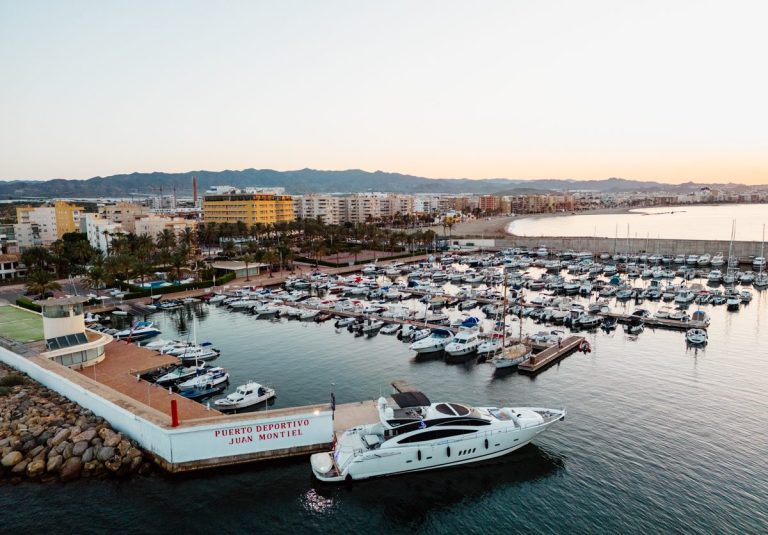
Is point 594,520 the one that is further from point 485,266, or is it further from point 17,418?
point 485,266

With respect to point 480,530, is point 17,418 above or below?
above

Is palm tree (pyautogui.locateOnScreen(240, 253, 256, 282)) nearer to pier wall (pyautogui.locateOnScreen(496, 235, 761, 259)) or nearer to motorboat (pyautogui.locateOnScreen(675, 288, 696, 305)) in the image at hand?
motorboat (pyautogui.locateOnScreen(675, 288, 696, 305))

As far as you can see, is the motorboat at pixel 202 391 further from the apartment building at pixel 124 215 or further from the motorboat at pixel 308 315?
the apartment building at pixel 124 215

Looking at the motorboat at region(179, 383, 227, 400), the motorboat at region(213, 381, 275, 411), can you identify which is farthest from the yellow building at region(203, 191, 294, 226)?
the motorboat at region(213, 381, 275, 411)

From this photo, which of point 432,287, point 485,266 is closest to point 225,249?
point 432,287

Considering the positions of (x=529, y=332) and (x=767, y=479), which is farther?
(x=529, y=332)

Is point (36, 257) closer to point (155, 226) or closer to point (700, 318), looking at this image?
point (155, 226)

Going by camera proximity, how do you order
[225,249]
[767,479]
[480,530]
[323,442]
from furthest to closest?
[225,249]
[323,442]
[767,479]
[480,530]

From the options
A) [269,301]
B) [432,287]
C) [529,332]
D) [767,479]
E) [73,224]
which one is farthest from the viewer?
[73,224]

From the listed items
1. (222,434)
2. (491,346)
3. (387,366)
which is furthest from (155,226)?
(222,434)
